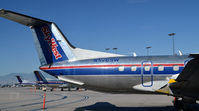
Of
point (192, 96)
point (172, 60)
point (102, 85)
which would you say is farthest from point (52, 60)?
point (192, 96)

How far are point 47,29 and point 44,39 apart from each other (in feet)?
2.06

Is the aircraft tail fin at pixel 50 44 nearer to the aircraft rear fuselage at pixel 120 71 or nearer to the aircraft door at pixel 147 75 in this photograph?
the aircraft rear fuselage at pixel 120 71

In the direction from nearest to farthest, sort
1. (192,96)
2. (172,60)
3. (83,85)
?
1. (192,96)
2. (172,60)
3. (83,85)

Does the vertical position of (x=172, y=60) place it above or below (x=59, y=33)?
below

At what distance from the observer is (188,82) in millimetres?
9180

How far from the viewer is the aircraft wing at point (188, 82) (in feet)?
27.3

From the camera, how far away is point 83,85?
36.3 feet

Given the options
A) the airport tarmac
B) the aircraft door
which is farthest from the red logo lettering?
the aircraft door

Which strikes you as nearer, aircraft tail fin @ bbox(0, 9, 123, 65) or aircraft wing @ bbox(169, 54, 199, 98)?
aircraft wing @ bbox(169, 54, 199, 98)

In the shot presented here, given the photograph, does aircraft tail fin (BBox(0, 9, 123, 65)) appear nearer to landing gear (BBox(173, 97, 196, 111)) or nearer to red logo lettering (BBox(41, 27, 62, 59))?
red logo lettering (BBox(41, 27, 62, 59))

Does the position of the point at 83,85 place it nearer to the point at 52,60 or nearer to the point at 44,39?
the point at 52,60

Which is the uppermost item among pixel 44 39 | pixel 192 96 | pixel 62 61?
pixel 44 39

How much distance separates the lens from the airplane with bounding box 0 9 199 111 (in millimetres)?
9625

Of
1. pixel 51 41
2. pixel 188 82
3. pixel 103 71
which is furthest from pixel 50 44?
pixel 188 82
